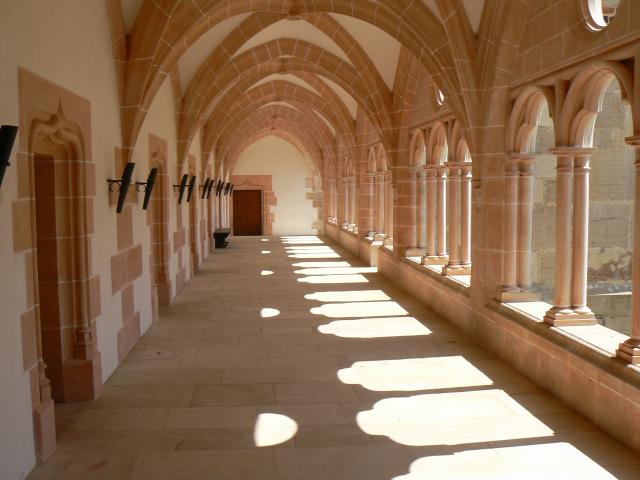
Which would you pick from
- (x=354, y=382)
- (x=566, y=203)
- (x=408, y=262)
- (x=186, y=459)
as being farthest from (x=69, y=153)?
(x=408, y=262)

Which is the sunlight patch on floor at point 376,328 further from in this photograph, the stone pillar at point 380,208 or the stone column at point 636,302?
the stone pillar at point 380,208

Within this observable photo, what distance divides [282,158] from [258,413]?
17.9 meters

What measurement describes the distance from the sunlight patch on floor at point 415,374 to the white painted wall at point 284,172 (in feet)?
54.1

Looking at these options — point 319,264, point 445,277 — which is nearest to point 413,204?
point 445,277

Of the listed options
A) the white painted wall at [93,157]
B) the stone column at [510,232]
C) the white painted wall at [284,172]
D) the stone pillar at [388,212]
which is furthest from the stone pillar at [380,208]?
the white painted wall at [284,172]

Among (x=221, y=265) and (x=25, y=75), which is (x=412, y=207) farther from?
(x=25, y=75)

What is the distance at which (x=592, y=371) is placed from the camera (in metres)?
3.76

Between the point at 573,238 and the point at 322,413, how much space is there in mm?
2117

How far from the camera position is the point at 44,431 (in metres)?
3.23

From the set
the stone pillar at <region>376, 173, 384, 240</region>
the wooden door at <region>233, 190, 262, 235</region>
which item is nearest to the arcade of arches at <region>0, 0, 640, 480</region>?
the stone pillar at <region>376, 173, 384, 240</region>

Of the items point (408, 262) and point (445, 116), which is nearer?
point (445, 116)

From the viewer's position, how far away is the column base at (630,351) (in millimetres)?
3451

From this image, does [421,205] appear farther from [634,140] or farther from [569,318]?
[634,140]

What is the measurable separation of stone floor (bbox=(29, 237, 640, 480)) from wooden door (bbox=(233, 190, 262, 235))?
15.1 m
